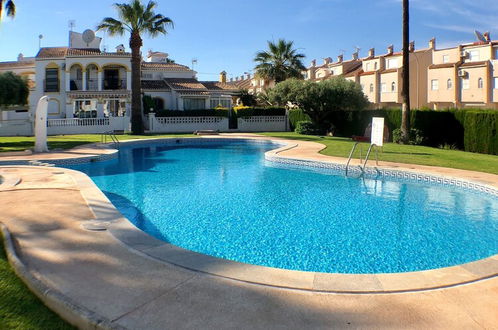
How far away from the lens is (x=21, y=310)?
4215 millimetres

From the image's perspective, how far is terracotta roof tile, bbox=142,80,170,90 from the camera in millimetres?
45688

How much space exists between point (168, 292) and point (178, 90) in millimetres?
41395

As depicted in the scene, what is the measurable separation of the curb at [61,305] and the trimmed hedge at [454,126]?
21750 millimetres

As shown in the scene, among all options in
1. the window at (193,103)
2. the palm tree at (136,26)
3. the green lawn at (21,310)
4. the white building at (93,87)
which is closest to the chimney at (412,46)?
the white building at (93,87)

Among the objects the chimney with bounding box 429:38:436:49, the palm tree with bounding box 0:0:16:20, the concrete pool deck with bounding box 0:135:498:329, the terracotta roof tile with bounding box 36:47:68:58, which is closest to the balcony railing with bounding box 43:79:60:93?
the terracotta roof tile with bounding box 36:47:68:58

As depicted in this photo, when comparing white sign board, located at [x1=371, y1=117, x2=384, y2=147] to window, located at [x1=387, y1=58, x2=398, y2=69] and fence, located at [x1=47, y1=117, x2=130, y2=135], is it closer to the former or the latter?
fence, located at [x1=47, y1=117, x2=130, y2=135]

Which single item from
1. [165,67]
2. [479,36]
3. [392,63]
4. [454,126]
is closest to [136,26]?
[165,67]

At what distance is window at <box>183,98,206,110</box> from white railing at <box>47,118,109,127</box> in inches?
428

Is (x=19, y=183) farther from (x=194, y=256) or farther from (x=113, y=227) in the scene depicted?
(x=194, y=256)

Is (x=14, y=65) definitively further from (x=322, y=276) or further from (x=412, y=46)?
(x=322, y=276)

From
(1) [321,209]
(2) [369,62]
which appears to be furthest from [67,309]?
(2) [369,62]

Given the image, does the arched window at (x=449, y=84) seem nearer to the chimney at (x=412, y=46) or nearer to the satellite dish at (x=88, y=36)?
the chimney at (x=412, y=46)

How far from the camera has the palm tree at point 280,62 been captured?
Result: 146ft

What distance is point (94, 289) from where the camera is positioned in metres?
4.56
